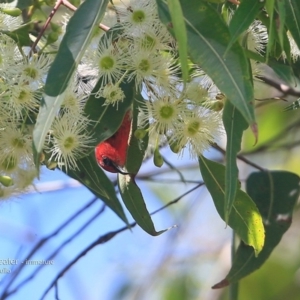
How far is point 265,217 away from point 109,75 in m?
0.79

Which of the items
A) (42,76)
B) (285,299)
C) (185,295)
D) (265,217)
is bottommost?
(185,295)

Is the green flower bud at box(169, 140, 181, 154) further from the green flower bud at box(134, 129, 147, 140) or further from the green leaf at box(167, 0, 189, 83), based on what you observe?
the green leaf at box(167, 0, 189, 83)

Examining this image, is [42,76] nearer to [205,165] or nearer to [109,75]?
[109,75]

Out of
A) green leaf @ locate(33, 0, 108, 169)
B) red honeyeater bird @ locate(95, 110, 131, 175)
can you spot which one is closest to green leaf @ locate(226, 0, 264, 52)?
green leaf @ locate(33, 0, 108, 169)

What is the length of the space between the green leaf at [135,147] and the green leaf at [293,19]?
1.01ft

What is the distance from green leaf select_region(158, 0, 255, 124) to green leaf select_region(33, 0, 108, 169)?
12 cm

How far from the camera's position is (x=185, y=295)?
12.1 ft

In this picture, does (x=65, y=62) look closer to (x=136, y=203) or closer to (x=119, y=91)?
(x=119, y=91)

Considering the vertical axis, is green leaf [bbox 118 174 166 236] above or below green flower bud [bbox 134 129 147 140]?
below

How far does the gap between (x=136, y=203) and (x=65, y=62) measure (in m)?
0.46

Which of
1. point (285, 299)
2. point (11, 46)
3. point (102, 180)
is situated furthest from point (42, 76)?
point (285, 299)

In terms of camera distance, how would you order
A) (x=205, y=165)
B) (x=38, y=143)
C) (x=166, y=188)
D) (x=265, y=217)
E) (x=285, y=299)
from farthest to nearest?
(x=166, y=188)
(x=285, y=299)
(x=265, y=217)
(x=205, y=165)
(x=38, y=143)

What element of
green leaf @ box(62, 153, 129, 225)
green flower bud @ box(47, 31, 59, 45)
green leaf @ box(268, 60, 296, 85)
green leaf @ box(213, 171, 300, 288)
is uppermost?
green leaf @ box(268, 60, 296, 85)

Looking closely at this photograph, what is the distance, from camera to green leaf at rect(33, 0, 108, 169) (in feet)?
3.46
